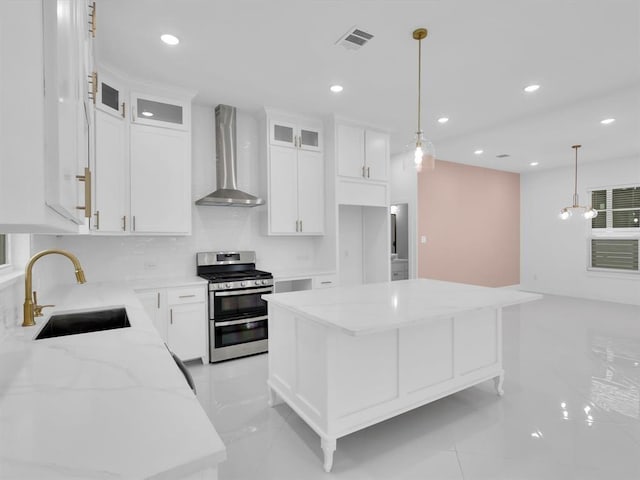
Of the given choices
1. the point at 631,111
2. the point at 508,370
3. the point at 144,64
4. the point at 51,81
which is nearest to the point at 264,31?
the point at 144,64

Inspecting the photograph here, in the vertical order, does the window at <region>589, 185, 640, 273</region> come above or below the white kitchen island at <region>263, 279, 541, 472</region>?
above

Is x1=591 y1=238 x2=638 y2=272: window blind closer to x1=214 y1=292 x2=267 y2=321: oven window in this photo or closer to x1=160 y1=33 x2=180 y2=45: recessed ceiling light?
x1=214 y1=292 x2=267 y2=321: oven window

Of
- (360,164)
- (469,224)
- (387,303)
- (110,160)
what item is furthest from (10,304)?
(469,224)

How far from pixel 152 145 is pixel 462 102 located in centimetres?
336

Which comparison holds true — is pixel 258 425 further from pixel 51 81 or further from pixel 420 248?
pixel 420 248

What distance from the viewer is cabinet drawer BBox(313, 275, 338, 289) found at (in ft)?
13.1

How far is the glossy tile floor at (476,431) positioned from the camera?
1.85 metres

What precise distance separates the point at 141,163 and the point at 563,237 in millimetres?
8087

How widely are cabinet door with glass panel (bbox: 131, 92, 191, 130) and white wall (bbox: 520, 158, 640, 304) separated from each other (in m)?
7.57

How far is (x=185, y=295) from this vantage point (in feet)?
10.6

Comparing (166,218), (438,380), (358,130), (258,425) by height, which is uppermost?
(358,130)

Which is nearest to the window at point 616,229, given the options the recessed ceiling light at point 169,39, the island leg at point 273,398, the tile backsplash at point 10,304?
the island leg at point 273,398

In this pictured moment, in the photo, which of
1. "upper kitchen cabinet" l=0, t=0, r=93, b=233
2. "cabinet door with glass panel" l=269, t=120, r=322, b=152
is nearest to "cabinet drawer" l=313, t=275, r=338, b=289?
"cabinet door with glass panel" l=269, t=120, r=322, b=152

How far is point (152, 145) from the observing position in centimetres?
326
